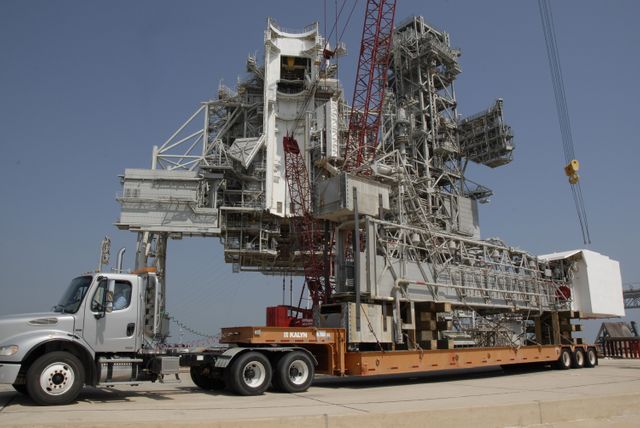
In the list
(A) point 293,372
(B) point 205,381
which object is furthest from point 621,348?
(B) point 205,381

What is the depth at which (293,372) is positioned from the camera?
16.0 metres

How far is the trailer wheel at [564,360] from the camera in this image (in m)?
25.8

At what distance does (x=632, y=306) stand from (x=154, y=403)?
99557 mm

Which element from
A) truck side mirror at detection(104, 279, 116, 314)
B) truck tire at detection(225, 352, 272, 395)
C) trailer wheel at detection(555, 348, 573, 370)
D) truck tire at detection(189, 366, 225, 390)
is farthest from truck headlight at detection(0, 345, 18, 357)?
trailer wheel at detection(555, 348, 573, 370)

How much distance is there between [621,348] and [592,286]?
12878mm

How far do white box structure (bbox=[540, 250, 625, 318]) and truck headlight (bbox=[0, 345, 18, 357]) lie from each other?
2571cm

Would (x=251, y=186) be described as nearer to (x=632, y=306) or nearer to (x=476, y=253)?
(x=476, y=253)

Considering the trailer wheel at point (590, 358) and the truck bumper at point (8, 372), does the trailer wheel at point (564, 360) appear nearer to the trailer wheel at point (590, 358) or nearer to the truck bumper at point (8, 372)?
the trailer wheel at point (590, 358)

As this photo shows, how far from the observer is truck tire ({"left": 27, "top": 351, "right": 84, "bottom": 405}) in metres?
11.9

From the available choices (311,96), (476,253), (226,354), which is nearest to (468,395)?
(226,354)

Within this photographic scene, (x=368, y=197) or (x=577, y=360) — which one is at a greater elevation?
(x=368, y=197)

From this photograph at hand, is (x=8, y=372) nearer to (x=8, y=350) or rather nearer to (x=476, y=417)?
(x=8, y=350)

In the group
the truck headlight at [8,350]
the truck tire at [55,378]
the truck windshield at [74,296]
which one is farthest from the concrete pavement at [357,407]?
the truck windshield at [74,296]

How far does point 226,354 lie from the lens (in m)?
15.1
